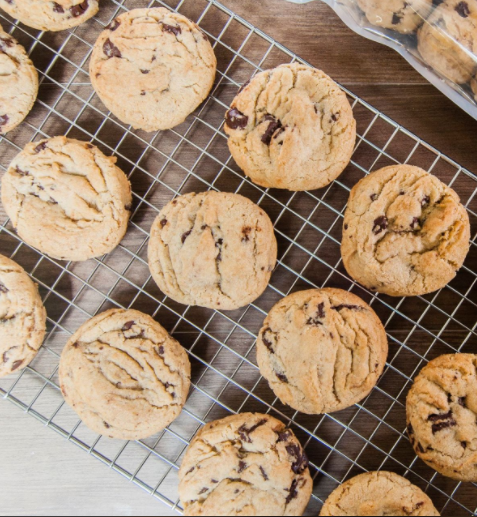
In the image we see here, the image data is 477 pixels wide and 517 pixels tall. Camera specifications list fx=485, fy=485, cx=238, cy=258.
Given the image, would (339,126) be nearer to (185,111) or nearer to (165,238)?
(185,111)

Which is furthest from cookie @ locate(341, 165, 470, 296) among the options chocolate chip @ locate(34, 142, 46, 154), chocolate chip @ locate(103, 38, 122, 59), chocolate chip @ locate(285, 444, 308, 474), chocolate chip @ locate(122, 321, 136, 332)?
chocolate chip @ locate(34, 142, 46, 154)

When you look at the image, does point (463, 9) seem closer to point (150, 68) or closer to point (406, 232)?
point (406, 232)

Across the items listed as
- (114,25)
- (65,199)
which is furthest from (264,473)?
(114,25)

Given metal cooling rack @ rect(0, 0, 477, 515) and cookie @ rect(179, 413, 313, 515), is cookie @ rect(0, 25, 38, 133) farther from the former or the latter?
cookie @ rect(179, 413, 313, 515)

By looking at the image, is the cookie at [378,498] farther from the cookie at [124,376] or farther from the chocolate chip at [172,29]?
the chocolate chip at [172,29]

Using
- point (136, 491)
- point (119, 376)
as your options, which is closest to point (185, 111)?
point (119, 376)

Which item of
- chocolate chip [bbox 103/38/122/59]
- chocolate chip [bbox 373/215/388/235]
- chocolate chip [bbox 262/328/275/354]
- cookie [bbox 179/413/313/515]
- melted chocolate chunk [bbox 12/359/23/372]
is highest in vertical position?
chocolate chip [bbox 103/38/122/59]
